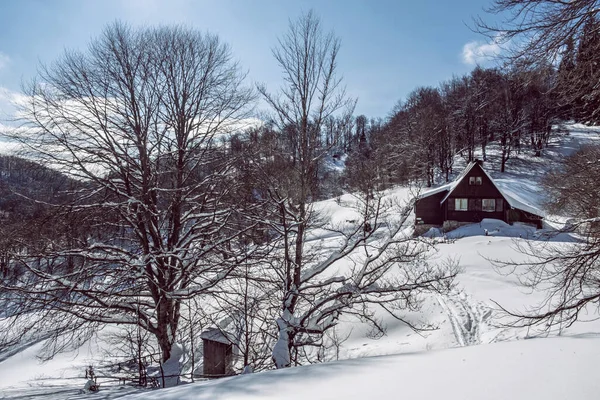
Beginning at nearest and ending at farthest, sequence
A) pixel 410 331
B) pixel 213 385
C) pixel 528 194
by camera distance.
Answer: pixel 213 385 < pixel 410 331 < pixel 528 194

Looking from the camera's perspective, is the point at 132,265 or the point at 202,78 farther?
the point at 202,78

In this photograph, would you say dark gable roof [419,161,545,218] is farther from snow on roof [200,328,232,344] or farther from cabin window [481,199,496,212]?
snow on roof [200,328,232,344]

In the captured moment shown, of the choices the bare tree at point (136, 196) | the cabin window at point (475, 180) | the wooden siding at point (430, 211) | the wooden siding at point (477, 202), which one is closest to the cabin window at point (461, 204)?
the wooden siding at point (477, 202)

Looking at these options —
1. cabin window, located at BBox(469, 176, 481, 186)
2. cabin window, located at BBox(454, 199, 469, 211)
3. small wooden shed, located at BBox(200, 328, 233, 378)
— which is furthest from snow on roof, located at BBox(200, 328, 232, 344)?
cabin window, located at BBox(469, 176, 481, 186)

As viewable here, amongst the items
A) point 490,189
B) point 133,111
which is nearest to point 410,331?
point 133,111

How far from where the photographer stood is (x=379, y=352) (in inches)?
364

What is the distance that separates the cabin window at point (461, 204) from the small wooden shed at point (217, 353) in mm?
25615

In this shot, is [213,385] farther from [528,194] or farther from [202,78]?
[528,194]

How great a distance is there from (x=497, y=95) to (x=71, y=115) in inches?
1986

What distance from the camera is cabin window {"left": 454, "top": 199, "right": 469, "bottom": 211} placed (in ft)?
91.7

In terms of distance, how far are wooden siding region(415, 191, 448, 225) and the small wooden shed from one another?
24669 mm

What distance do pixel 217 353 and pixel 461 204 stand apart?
26.1 meters

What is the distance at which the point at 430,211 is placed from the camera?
2914 centimetres

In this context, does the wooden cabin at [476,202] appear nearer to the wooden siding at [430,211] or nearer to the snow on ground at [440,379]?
the wooden siding at [430,211]
